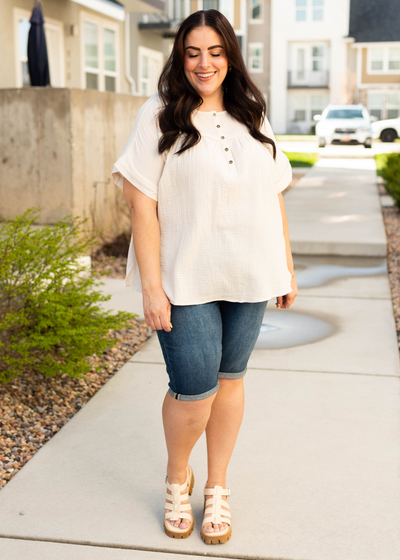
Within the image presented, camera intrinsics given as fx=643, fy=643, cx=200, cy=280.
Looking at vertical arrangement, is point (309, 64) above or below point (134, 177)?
above

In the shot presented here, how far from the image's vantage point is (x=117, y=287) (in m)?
5.98

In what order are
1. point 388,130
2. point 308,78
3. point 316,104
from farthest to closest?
point 316,104 < point 308,78 < point 388,130

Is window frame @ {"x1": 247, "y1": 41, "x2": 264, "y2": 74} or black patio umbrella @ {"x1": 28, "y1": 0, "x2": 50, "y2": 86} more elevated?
window frame @ {"x1": 247, "y1": 41, "x2": 264, "y2": 74}

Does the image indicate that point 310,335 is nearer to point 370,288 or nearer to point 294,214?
point 370,288

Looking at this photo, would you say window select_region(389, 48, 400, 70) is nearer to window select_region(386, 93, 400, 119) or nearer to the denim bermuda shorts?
window select_region(386, 93, 400, 119)

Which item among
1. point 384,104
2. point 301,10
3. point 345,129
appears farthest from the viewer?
point 384,104

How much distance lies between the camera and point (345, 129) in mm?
24406

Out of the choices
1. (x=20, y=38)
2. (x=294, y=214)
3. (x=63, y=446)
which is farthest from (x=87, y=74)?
(x=63, y=446)

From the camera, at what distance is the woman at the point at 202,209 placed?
2139 mm

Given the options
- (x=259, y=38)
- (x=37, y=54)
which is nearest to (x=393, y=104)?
(x=259, y=38)

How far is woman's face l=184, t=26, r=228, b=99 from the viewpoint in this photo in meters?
2.15

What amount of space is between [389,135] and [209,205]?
1112 inches

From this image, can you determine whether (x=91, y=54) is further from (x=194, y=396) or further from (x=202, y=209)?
(x=194, y=396)

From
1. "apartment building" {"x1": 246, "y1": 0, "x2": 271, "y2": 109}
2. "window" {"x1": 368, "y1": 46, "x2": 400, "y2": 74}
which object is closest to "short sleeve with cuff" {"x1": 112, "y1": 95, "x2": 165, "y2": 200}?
"apartment building" {"x1": 246, "y1": 0, "x2": 271, "y2": 109}
